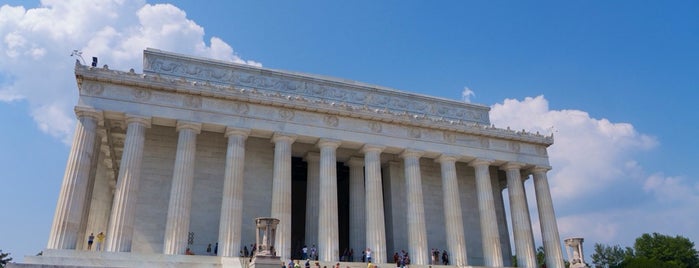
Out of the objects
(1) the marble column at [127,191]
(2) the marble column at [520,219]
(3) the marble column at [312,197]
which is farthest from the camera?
(2) the marble column at [520,219]

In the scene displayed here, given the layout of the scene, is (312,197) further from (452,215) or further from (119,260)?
(119,260)

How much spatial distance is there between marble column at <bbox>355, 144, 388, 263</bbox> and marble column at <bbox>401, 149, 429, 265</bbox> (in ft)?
6.69

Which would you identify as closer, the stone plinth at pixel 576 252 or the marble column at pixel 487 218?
the stone plinth at pixel 576 252

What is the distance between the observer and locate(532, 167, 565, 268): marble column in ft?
127

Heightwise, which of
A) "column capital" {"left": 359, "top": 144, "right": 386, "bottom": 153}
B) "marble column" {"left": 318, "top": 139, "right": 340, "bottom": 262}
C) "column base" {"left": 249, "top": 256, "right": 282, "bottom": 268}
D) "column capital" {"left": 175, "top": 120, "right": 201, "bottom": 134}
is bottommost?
"column base" {"left": 249, "top": 256, "right": 282, "bottom": 268}

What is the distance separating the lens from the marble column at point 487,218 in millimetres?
36938

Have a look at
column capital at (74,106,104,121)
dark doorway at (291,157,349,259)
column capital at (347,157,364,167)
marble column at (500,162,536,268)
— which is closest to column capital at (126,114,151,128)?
column capital at (74,106,104,121)

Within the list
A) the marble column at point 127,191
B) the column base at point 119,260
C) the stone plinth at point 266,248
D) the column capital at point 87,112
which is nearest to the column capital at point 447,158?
the column base at point 119,260

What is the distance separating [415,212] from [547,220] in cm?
1172

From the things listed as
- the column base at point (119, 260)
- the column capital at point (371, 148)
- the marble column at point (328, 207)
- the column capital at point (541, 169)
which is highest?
the column capital at point (371, 148)

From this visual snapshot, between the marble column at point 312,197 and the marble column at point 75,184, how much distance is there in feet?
47.2

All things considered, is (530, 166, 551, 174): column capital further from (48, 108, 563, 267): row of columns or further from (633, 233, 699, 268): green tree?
(633, 233, 699, 268): green tree

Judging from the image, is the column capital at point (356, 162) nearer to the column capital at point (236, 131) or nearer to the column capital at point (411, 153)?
the column capital at point (411, 153)

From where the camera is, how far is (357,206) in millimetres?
38469
